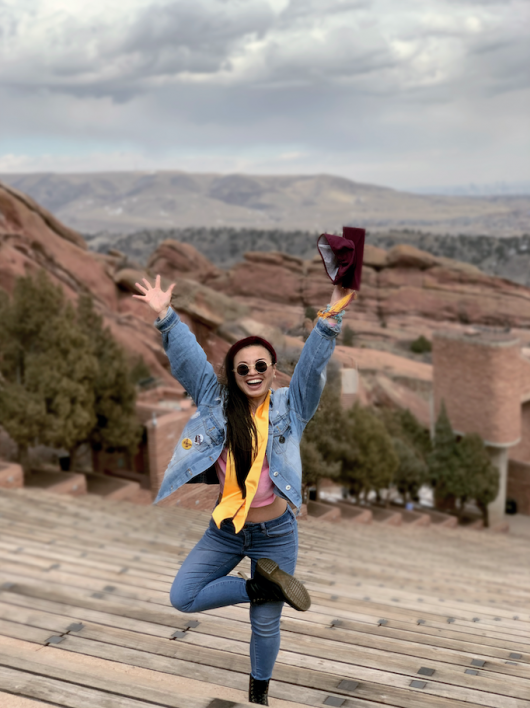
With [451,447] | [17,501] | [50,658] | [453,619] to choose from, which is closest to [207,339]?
[50,658]

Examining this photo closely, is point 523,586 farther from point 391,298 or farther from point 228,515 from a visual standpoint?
point 391,298

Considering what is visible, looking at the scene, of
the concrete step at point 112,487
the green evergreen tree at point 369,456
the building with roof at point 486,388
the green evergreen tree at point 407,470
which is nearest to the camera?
the concrete step at point 112,487

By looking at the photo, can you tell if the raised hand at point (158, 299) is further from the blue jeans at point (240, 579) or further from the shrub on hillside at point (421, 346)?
the shrub on hillside at point (421, 346)

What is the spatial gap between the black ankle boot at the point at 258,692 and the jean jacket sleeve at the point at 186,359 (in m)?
1.20

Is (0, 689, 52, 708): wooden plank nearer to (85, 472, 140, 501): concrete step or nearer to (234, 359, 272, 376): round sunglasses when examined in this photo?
(234, 359, 272, 376): round sunglasses

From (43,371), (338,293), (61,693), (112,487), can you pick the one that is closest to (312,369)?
(338,293)

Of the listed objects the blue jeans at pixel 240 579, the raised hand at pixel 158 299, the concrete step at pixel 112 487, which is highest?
the raised hand at pixel 158 299

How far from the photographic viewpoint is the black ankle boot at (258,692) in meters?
2.83

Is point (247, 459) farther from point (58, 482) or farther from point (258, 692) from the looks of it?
point (58, 482)

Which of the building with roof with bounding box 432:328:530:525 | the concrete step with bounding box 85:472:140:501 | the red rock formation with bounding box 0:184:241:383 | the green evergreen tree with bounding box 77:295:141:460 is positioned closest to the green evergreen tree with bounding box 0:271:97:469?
the green evergreen tree with bounding box 77:295:141:460

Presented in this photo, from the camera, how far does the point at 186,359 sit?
3.01 m

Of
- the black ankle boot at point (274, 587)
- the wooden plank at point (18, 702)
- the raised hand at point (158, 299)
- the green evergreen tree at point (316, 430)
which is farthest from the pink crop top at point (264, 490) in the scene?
the wooden plank at point (18, 702)

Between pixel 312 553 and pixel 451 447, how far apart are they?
20556 mm

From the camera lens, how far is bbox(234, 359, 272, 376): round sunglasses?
2889 mm
